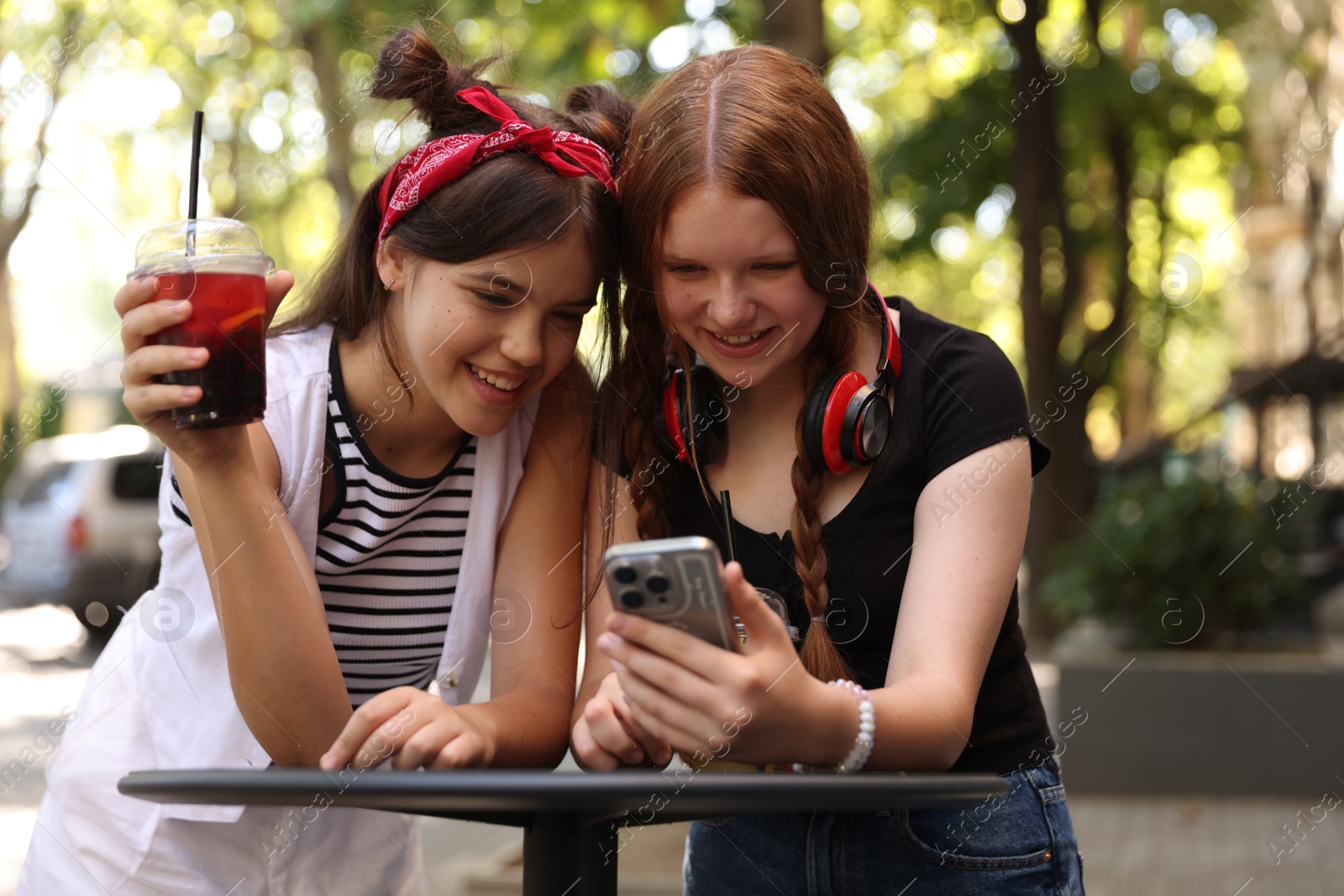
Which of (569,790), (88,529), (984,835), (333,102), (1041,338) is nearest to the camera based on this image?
(569,790)

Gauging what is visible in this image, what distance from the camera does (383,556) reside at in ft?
6.70

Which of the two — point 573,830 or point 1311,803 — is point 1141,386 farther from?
point 573,830

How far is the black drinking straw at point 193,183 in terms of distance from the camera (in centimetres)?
163

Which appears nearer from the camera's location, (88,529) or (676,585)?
(676,585)

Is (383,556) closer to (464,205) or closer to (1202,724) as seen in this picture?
(464,205)

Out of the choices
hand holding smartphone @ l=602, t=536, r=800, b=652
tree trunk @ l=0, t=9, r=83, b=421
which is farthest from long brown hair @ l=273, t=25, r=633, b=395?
tree trunk @ l=0, t=9, r=83, b=421

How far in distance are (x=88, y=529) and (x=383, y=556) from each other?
37.4 feet

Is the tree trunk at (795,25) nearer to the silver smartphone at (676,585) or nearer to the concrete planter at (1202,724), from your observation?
the concrete planter at (1202,724)

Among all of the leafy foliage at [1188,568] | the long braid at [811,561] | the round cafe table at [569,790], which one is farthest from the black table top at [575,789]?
the leafy foliage at [1188,568]

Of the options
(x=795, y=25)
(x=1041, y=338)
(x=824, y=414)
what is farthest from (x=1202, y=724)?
(x=824, y=414)

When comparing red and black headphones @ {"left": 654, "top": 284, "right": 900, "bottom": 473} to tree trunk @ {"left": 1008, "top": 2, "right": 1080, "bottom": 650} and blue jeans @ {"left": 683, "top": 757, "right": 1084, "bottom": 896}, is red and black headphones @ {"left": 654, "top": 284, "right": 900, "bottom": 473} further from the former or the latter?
tree trunk @ {"left": 1008, "top": 2, "right": 1080, "bottom": 650}

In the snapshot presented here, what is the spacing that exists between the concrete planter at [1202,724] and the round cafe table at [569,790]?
481 cm

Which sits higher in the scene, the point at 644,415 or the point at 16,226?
the point at 644,415

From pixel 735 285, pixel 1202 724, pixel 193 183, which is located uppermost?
pixel 193 183
